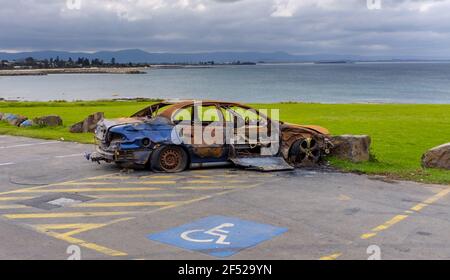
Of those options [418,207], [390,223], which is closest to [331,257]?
[390,223]

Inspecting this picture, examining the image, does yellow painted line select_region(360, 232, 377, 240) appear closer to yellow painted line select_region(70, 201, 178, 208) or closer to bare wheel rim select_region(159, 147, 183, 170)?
yellow painted line select_region(70, 201, 178, 208)

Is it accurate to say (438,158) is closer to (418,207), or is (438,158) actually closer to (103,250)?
(418,207)

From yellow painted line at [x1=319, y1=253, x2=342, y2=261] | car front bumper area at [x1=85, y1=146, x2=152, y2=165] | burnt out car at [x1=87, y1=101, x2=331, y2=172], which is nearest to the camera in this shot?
yellow painted line at [x1=319, y1=253, x2=342, y2=261]

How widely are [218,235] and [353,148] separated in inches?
263

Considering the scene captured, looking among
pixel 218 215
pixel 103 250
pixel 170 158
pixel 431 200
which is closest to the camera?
pixel 103 250

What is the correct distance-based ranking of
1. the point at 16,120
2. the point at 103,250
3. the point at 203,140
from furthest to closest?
the point at 16,120, the point at 203,140, the point at 103,250

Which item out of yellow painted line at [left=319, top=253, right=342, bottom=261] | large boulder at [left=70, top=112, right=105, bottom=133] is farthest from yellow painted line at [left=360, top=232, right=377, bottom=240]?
large boulder at [left=70, top=112, right=105, bottom=133]

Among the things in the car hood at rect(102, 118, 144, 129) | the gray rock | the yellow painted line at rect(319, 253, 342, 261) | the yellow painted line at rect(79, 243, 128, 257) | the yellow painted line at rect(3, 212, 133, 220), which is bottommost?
the yellow painted line at rect(319, 253, 342, 261)

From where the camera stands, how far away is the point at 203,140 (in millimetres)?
11945

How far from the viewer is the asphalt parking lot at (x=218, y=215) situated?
654 cm

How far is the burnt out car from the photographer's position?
11.6 metres

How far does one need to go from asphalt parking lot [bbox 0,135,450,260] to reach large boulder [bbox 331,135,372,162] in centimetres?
135

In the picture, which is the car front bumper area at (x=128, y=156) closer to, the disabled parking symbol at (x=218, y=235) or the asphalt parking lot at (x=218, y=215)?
the asphalt parking lot at (x=218, y=215)

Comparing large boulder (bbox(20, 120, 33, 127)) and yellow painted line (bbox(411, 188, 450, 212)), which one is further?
large boulder (bbox(20, 120, 33, 127))
